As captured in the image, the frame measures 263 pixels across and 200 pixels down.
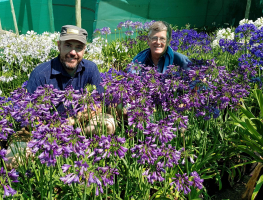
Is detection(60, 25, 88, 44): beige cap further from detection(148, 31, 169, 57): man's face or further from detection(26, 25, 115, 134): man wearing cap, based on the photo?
detection(148, 31, 169, 57): man's face

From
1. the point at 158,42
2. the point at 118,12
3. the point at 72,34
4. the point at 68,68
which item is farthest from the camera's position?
the point at 118,12

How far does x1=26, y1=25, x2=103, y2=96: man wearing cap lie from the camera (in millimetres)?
3184

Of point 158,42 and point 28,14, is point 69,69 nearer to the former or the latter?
point 158,42

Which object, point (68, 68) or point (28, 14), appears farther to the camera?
point (28, 14)

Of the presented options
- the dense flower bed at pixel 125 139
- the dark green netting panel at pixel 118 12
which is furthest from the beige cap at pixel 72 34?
the dark green netting panel at pixel 118 12

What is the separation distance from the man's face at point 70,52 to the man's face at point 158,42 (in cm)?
112

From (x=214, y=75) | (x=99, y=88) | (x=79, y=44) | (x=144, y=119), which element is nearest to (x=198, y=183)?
(x=144, y=119)

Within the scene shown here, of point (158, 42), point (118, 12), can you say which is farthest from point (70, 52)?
point (118, 12)

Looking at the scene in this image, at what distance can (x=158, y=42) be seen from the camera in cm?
357

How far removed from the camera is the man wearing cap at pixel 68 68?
318 centimetres

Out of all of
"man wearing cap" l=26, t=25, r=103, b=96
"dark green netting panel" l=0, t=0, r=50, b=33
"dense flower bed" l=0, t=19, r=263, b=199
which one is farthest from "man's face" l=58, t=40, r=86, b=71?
"dark green netting panel" l=0, t=0, r=50, b=33

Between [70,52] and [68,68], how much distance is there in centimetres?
24

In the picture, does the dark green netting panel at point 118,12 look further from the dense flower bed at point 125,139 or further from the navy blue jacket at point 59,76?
the dense flower bed at point 125,139

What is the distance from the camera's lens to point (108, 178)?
1.51 m
